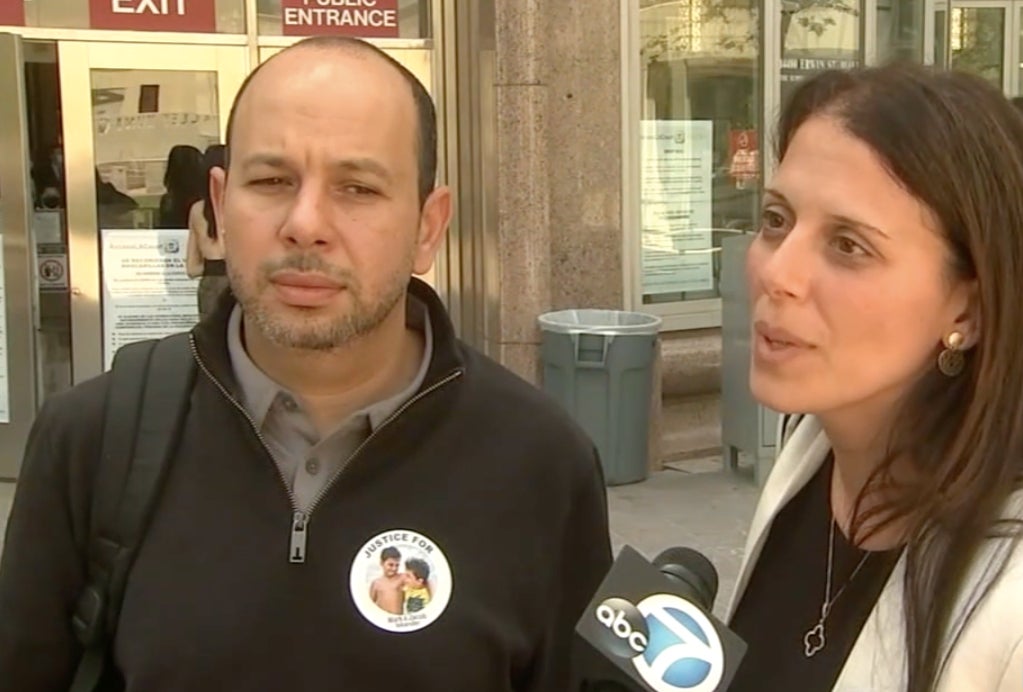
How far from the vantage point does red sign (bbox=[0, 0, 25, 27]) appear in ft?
22.6

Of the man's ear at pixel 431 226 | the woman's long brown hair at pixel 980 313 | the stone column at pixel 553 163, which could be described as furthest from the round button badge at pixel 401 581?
the stone column at pixel 553 163

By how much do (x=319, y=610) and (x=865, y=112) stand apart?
3.45 ft

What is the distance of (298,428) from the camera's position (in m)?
2.04

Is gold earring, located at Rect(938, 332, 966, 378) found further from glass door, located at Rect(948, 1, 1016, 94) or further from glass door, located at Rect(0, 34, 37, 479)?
glass door, located at Rect(948, 1, 1016, 94)

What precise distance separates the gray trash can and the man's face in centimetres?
488

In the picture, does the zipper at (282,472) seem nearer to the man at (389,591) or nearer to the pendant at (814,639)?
the man at (389,591)

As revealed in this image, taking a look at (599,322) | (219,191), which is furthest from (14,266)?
(219,191)

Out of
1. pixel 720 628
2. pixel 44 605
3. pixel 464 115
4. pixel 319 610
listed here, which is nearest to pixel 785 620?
pixel 720 628

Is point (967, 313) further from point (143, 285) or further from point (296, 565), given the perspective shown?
point (143, 285)

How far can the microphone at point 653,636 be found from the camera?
1645 mm

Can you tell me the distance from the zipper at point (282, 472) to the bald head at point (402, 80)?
31 centimetres

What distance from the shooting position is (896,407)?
1847mm

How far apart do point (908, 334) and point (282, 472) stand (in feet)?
3.07

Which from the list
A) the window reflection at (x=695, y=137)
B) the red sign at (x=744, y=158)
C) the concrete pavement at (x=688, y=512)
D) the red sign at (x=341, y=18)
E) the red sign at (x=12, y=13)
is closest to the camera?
the concrete pavement at (x=688, y=512)
